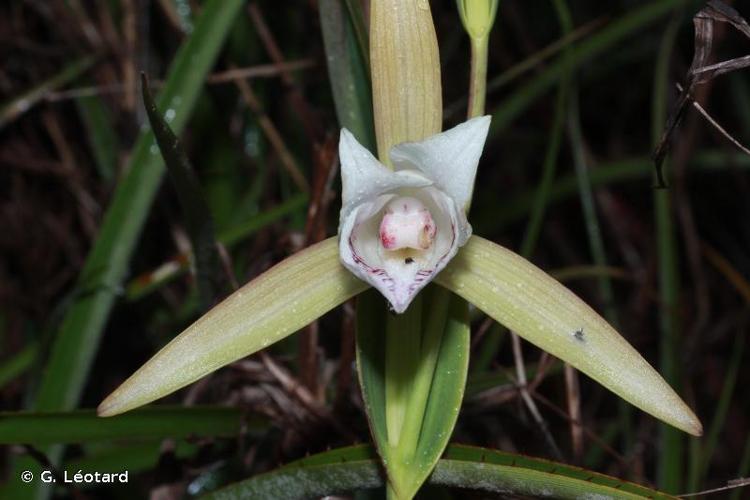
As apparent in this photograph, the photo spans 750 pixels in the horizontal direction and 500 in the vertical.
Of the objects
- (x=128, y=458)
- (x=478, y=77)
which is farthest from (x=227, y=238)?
(x=478, y=77)

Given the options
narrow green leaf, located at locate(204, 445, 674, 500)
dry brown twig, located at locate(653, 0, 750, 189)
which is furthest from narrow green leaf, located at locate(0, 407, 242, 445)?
dry brown twig, located at locate(653, 0, 750, 189)

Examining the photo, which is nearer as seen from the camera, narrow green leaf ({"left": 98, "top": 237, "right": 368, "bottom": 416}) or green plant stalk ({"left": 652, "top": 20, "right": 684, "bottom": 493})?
narrow green leaf ({"left": 98, "top": 237, "right": 368, "bottom": 416})

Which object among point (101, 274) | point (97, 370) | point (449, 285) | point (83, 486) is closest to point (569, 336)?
point (449, 285)

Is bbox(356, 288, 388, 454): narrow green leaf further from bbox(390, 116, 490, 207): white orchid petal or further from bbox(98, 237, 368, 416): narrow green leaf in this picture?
bbox(390, 116, 490, 207): white orchid petal

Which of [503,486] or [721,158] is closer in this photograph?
[503,486]

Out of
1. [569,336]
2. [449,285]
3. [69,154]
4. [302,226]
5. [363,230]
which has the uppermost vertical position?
[69,154]

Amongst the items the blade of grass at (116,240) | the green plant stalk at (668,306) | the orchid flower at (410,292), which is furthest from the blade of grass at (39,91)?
the green plant stalk at (668,306)

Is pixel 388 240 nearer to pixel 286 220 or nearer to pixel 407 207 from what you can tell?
pixel 407 207

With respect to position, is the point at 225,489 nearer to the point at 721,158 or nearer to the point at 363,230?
the point at 363,230
